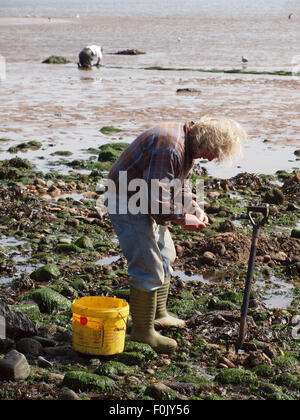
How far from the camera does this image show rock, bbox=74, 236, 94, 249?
285 inches

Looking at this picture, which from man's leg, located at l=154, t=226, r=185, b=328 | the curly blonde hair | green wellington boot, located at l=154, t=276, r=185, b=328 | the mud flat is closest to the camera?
the mud flat

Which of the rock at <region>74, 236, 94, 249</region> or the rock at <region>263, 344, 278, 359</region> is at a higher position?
the rock at <region>263, 344, 278, 359</region>

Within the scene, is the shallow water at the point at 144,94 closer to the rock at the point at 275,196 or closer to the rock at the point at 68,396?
the rock at the point at 275,196

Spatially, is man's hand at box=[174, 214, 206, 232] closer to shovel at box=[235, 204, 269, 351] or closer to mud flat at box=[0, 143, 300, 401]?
shovel at box=[235, 204, 269, 351]

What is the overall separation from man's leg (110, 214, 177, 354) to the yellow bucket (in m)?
0.16

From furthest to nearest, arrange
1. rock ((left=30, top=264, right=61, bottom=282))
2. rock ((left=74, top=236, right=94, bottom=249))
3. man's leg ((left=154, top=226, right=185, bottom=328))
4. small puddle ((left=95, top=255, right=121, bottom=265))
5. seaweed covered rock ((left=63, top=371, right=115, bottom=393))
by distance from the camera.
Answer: rock ((left=74, top=236, right=94, bottom=249)) < small puddle ((left=95, top=255, right=121, bottom=265)) < rock ((left=30, top=264, right=61, bottom=282)) < man's leg ((left=154, top=226, right=185, bottom=328)) < seaweed covered rock ((left=63, top=371, right=115, bottom=393))

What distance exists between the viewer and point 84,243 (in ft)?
23.8

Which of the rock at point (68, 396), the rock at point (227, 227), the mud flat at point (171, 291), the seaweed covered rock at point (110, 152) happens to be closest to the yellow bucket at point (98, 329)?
the mud flat at point (171, 291)

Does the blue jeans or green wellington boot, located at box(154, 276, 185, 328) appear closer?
the blue jeans

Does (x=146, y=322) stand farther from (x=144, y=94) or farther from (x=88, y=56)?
(x=88, y=56)

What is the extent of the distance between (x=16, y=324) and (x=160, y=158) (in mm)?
1529

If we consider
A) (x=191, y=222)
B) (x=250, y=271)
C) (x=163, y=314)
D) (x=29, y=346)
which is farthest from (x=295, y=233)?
(x=29, y=346)

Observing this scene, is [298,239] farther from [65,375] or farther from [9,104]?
[9,104]

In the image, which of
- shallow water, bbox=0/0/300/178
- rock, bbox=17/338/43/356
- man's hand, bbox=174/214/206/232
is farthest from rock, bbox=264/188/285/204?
rock, bbox=17/338/43/356
